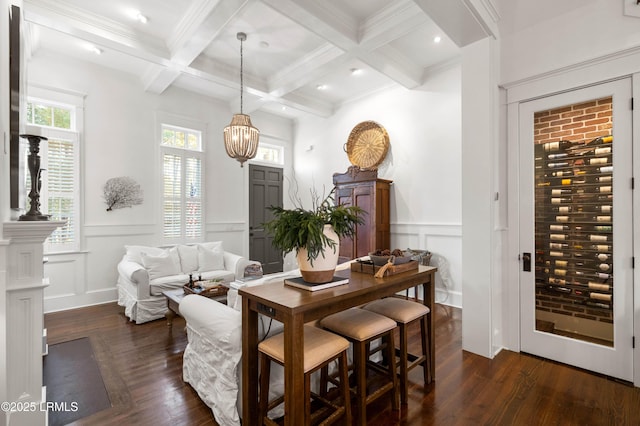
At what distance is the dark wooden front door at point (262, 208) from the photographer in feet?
21.6

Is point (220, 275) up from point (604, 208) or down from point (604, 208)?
down

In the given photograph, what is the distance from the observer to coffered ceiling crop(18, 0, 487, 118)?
319 centimetres

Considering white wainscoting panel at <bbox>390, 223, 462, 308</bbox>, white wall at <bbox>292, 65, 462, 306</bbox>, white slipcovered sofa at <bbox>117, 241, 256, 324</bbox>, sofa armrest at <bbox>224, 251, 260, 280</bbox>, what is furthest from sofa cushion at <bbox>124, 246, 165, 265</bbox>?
white wainscoting panel at <bbox>390, 223, 462, 308</bbox>

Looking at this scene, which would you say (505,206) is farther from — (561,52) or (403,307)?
(403,307)

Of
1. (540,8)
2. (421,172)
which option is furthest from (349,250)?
(540,8)

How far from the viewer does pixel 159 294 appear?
394 centimetres

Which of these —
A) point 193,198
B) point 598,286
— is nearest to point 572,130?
point 598,286

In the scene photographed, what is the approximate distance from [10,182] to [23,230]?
1.51 ft

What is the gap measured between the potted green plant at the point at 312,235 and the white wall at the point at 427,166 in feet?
10.5

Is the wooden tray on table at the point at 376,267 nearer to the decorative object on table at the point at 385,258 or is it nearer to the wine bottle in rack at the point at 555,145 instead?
the decorative object on table at the point at 385,258

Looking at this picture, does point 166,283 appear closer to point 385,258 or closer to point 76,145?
point 76,145

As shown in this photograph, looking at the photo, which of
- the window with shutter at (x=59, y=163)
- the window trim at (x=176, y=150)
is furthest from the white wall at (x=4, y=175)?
the window trim at (x=176, y=150)

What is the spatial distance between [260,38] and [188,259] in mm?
3400

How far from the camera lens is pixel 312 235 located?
1765 mm
